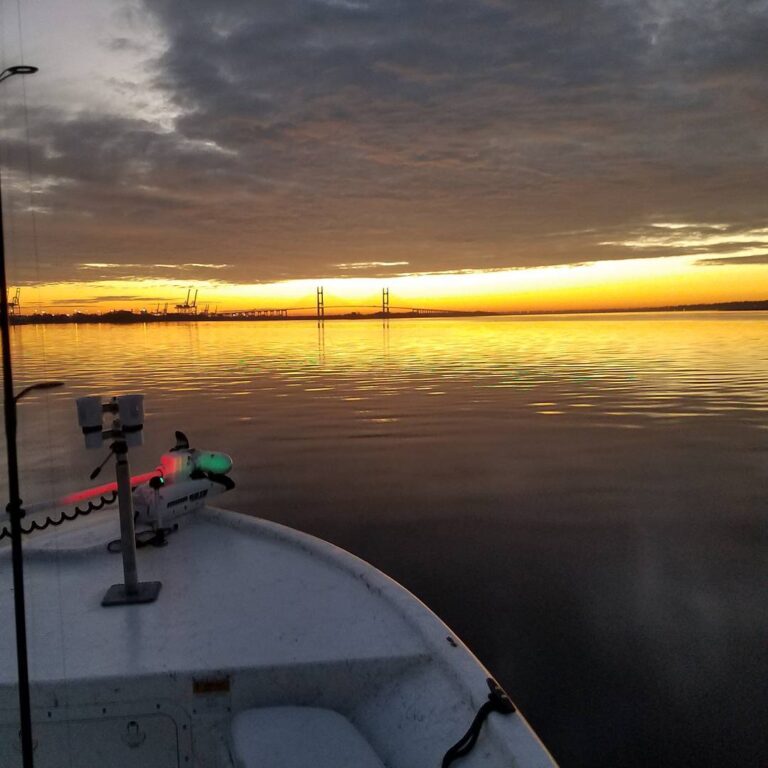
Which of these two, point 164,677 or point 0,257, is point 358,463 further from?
point 0,257

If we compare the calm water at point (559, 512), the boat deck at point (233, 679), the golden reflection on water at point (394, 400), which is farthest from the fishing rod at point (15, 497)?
the golden reflection on water at point (394, 400)

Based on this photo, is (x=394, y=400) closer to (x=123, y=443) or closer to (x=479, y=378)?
(x=479, y=378)

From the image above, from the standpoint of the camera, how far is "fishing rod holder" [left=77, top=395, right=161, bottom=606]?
4.37 metres

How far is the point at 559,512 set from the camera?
39.5 feet

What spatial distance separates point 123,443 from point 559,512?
30.9 ft

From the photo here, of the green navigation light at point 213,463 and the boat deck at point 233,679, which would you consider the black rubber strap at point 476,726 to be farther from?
the green navigation light at point 213,463

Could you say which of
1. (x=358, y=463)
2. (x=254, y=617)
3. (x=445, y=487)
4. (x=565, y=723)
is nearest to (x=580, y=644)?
(x=565, y=723)

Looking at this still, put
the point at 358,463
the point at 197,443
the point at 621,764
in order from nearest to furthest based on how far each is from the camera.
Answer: the point at 621,764, the point at 358,463, the point at 197,443

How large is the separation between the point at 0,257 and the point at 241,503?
37.9ft

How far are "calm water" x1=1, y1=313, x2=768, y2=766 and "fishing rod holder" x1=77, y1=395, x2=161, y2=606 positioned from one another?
3747mm

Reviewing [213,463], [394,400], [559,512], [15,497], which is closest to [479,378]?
[394,400]

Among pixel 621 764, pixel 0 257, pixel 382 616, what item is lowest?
pixel 621 764

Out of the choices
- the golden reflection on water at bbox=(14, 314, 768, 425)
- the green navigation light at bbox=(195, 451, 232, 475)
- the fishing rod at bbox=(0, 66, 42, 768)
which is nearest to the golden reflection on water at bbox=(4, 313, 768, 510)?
the golden reflection on water at bbox=(14, 314, 768, 425)

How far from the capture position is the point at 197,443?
1888cm
